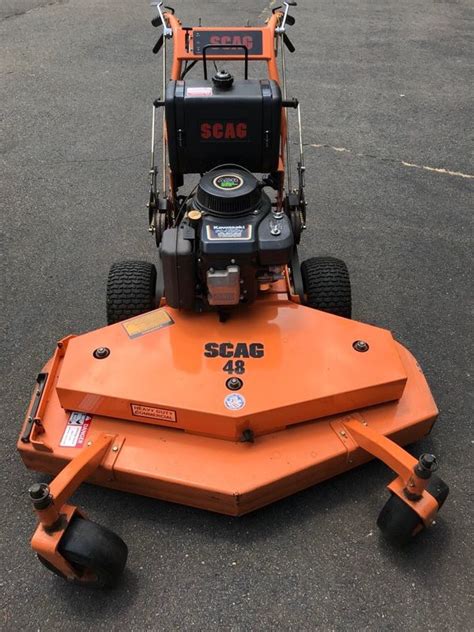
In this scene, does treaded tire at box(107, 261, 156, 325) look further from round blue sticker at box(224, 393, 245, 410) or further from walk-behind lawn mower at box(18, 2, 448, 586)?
round blue sticker at box(224, 393, 245, 410)

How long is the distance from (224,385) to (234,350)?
20 centimetres

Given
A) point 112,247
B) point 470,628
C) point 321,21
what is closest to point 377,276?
point 112,247

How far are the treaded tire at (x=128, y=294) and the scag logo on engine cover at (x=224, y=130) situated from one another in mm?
755

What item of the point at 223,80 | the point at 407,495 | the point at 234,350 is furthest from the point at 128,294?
the point at 407,495

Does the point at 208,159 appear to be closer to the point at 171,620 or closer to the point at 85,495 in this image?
the point at 85,495

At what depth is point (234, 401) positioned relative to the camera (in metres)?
2.29

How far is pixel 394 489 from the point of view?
6.97ft

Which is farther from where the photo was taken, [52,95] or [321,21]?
[321,21]

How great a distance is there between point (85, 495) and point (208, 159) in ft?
5.43

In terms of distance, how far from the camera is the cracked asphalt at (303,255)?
214 cm

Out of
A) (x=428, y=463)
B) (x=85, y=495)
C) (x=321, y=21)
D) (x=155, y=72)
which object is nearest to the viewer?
(x=428, y=463)

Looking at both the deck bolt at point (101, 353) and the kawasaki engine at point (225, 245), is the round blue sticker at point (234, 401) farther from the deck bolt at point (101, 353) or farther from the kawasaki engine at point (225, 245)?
the deck bolt at point (101, 353)

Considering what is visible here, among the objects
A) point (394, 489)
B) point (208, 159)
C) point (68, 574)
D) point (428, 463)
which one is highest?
point (208, 159)

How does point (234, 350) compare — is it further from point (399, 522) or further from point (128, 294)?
point (399, 522)
